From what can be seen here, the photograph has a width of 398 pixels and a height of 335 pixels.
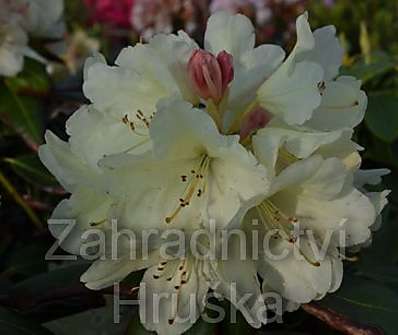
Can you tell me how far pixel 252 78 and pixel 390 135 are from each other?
0.57 metres

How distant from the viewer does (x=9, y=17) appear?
55.1 inches

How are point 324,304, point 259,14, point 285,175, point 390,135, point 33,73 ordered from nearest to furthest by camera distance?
point 285,175 < point 324,304 < point 390,135 < point 33,73 < point 259,14

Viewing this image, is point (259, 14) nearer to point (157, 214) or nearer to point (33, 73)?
point (33, 73)

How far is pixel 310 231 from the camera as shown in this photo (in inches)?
32.6

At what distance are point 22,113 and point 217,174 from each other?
653mm

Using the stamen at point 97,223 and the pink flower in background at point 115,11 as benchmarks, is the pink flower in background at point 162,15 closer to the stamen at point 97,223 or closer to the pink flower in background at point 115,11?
the pink flower in background at point 115,11

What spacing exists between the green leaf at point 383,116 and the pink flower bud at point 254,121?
1.83 feet

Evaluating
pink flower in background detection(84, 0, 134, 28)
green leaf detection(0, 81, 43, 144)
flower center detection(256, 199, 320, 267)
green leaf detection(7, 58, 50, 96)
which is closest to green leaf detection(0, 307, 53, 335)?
flower center detection(256, 199, 320, 267)

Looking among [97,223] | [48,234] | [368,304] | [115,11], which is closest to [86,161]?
[97,223]

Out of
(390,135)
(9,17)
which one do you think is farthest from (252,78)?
(9,17)

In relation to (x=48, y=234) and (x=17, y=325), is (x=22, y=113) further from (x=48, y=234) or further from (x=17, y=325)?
(x=17, y=325)

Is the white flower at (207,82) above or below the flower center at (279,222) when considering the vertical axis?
above

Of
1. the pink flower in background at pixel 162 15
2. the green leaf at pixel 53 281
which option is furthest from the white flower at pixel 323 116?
the pink flower in background at pixel 162 15

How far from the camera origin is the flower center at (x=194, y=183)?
0.81 m
